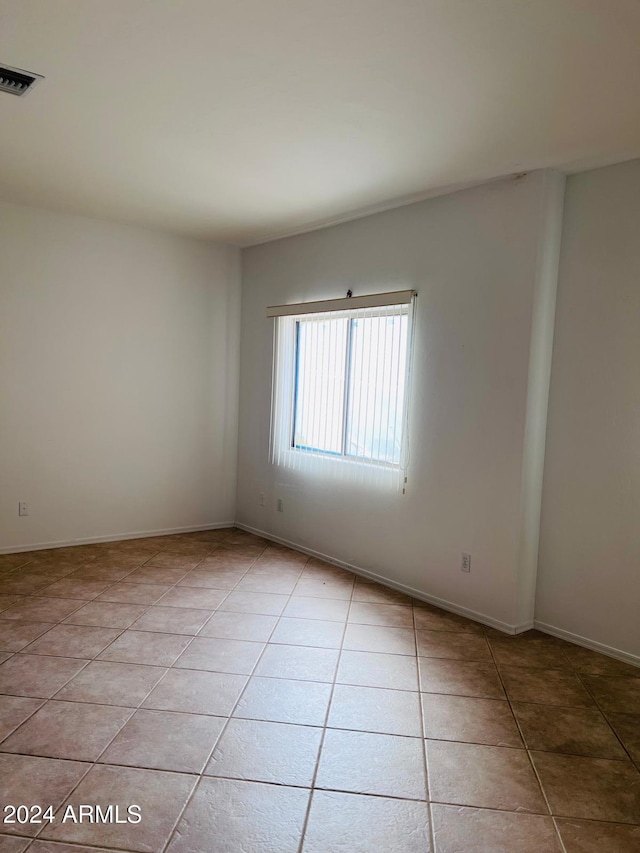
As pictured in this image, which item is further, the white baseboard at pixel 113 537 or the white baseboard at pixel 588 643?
the white baseboard at pixel 113 537

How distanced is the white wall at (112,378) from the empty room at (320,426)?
3cm

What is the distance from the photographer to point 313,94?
2.57 m

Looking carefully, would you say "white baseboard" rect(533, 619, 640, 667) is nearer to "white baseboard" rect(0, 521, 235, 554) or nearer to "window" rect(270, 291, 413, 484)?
"window" rect(270, 291, 413, 484)

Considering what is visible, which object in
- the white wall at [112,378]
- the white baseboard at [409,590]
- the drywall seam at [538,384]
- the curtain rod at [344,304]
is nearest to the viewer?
the drywall seam at [538,384]

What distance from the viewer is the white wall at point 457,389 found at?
11.3 ft

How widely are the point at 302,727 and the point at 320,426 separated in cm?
261

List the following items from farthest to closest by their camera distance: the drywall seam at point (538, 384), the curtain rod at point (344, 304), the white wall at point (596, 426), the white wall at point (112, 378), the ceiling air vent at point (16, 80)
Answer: the white wall at point (112, 378), the curtain rod at point (344, 304), the drywall seam at point (538, 384), the white wall at point (596, 426), the ceiling air vent at point (16, 80)

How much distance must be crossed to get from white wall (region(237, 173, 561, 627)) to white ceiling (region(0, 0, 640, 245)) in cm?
30

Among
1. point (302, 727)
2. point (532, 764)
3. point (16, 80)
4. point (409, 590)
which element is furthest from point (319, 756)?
point (16, 80)

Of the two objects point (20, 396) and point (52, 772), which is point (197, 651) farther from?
point (20, 396)

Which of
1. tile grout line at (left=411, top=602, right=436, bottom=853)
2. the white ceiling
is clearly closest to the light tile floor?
tile grout line at (left=411, top=602, right=436, bottom=853)

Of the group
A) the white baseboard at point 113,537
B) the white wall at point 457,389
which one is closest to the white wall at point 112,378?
the white baseboard at point 113,537

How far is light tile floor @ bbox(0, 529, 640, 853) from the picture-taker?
1.89m

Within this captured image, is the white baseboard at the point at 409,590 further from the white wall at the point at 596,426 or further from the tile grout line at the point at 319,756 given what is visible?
the tile grout line at the point at 319,756
